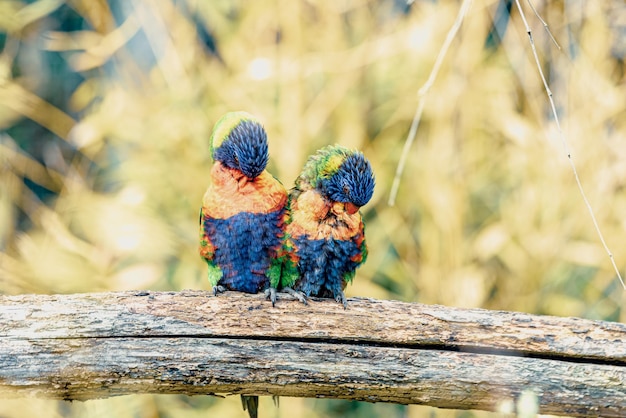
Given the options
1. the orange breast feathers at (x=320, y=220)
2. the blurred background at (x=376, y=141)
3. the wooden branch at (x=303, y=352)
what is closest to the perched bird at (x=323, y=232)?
the orange breast feathers at (x=320, y=220)

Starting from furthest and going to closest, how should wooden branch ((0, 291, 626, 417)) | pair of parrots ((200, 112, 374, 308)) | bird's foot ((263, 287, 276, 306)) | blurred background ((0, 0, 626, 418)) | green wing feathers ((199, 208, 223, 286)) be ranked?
blurred background ((0, 0, 626, 418)) → green wing feathers ((199, 208, 223, 286)) → pair of parrots ((200, 112, 374, 308)) → bird's foot ((263, 287, 276, 306)) → wooden branch ((0, 291, 626, 417))

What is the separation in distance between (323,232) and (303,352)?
1.34ft

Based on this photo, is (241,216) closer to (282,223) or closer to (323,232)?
(282,223)

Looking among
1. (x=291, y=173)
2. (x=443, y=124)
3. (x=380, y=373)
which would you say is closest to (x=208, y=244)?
(x=380, y=373)

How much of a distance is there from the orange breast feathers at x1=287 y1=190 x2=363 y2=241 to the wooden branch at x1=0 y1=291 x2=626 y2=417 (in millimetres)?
257

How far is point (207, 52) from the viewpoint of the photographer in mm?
3365

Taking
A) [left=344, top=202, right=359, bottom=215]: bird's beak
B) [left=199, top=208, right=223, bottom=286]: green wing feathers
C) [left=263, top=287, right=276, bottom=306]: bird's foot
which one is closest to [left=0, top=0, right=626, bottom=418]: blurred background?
[left=199, top=208, right=223, bottom=286]: green wing feathers

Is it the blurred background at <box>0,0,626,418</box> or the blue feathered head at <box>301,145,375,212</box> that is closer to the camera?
the blue feathered head at <box>301,145,375,212</box>

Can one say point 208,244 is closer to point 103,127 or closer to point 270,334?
point 270,334

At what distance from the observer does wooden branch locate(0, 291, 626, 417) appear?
1.64 metres

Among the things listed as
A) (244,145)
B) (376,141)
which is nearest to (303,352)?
(244,145)

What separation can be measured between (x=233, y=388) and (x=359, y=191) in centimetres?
68

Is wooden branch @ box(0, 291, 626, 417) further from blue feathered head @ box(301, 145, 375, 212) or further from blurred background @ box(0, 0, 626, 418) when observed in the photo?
blurred background @ box(0, 0, 626, 418)

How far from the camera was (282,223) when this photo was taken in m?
1.96
